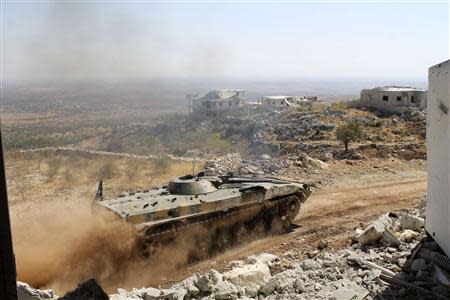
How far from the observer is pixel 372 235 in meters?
9.84

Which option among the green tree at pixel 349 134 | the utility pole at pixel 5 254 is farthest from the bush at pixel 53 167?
the utility pole at pixel 5 254

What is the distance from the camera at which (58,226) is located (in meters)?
10.4

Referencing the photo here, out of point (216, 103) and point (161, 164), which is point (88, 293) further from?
point (216, 103)

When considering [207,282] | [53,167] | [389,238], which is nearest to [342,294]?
[207,282]

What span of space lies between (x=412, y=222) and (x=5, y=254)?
9.03 meters

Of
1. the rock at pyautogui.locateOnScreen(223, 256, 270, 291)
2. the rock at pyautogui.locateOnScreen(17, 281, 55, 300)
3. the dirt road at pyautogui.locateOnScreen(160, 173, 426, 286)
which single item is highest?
the rock at pyautogui.locateOnScreen(17, 281, 55, 300)

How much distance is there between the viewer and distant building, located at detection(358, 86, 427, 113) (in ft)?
114

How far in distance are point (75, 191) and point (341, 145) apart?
13042 mm

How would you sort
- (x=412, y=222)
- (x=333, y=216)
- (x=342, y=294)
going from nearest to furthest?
1. (x=342, y=294)
2. (x=412, y=222)
3. (x=333, y=216)

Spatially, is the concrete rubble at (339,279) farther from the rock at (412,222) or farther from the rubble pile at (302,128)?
the rubble pile at (302,128)

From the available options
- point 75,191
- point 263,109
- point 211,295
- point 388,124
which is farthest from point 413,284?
point 263,109

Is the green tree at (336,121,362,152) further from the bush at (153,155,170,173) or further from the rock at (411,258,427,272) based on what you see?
the rock at (411,258,427,272)

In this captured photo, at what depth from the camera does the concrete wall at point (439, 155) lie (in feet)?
25.9

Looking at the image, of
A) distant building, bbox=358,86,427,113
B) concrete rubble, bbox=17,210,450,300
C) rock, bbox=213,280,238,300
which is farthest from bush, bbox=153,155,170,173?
distant building, bbox=358,86,427,113
